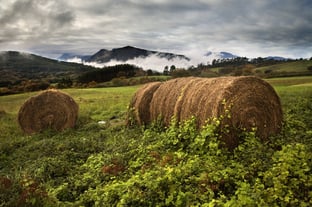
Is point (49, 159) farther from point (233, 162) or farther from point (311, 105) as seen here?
point (311, 105)

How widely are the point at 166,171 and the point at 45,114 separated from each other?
1243cm

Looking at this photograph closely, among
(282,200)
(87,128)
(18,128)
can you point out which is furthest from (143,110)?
(282,200)

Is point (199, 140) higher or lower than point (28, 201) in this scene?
higher

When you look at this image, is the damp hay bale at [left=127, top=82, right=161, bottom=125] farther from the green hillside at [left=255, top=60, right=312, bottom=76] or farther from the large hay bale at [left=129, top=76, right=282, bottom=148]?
the green hillside at [left=255, top=60, right=312, bottom=76]

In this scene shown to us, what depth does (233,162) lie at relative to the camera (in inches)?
320

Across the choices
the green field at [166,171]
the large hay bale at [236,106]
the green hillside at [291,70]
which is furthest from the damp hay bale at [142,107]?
the green hillside at [291,70]

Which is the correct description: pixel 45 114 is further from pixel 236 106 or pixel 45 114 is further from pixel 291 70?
pixel 291 70

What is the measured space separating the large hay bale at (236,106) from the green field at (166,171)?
41 centimetres

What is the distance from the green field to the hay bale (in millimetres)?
3791

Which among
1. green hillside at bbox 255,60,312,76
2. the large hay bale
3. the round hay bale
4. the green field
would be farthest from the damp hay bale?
green hillside at bbox 255,60,312,76

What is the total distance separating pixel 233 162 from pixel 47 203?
15.1 feet

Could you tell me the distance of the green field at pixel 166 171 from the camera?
6438 millimetres

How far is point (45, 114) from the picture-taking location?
17.9m

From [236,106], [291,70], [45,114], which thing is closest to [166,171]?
[236,106]
